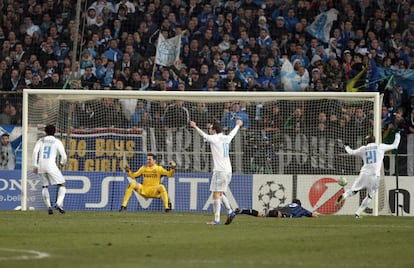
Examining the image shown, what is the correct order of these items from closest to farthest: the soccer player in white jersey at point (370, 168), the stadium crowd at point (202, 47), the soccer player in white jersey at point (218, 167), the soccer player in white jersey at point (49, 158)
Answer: the soccer player in white jersey at point (218, 167)
the soccer player in white jersey at point (49, 158)
the soccer player in white jersey at point (370, 168)
the stadium crowd at point (202, 47)

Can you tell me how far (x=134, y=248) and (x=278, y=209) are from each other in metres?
10.8

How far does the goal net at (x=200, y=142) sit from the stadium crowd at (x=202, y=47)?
331mm

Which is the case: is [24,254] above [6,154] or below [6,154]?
below

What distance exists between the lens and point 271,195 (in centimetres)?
2728

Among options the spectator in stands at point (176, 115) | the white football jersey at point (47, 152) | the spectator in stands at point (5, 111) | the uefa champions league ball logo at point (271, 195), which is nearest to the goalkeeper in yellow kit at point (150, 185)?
the spectator in stands at point (176, 115)

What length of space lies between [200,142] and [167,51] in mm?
4032

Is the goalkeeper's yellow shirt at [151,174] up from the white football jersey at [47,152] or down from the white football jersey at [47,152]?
down

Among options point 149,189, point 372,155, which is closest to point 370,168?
point 372,155

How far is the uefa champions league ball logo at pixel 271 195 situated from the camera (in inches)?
1072

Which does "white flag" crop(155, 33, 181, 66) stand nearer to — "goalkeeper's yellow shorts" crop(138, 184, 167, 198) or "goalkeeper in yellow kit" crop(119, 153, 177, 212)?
"goalkeeper in yellow kit" crop(119, 153, 177, 212)

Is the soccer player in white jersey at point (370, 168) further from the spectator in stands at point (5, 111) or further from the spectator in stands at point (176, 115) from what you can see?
A: the spectator in stands at point (5, 111)

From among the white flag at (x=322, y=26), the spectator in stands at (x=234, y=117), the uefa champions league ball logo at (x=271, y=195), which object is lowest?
the uefa champions league ball logo at (x=271, y=195)

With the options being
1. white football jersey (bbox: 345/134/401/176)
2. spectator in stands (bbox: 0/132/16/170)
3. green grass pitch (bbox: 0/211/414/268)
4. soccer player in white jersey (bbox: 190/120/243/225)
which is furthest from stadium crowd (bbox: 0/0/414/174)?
green grass pitch (bbox: 0/211/414/268)

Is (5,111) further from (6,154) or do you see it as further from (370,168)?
(370,168)
